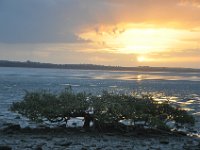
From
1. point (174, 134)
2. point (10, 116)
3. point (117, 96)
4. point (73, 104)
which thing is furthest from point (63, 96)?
point (10, 116)

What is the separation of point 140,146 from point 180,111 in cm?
840

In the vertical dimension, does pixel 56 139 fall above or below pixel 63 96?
below

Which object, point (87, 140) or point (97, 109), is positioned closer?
point (87, 140)

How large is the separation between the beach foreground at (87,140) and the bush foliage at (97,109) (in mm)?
1014

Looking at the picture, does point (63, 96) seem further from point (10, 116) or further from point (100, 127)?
point (10, 116)

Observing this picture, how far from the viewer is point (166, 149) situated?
1149 inches

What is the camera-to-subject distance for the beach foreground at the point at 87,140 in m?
28.8

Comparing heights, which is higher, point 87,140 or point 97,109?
point 97,109

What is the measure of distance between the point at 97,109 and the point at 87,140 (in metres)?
3.74

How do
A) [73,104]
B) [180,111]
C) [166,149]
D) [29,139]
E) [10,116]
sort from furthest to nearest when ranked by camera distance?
→ [10,116] < [180,111] < [73,104] < [29,139] < [166,149]

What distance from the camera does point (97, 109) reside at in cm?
3472

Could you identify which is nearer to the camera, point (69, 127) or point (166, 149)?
point (166, 149)

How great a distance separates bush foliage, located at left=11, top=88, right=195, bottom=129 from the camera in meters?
34.7

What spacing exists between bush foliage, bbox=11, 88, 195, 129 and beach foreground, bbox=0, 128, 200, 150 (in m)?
1.01
